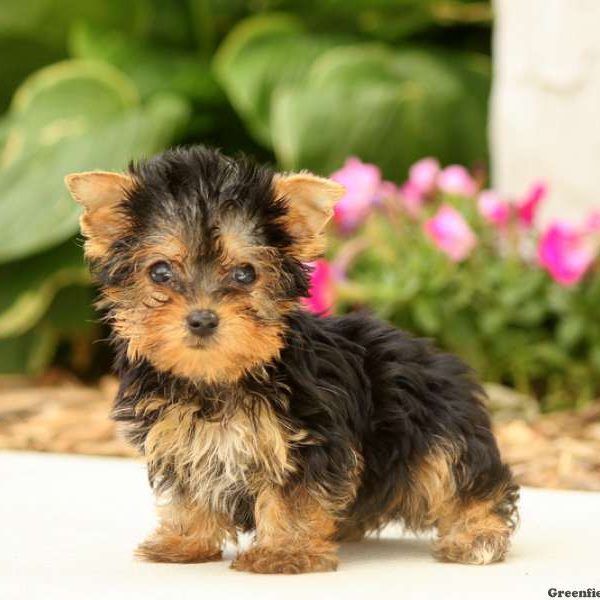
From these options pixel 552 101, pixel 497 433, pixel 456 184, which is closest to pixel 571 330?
pixel 497 433

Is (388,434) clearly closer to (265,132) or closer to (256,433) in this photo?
(256,433)

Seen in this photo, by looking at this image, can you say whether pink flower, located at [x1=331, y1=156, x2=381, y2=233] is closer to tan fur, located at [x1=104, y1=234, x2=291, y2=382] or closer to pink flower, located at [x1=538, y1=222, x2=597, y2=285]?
pink flower, located at [x1=538, y1=222, x2=597, y2=285]

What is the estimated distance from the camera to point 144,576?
411cm

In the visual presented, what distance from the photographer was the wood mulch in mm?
6750

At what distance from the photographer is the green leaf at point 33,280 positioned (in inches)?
376

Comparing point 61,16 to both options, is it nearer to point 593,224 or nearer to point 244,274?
point 593,224

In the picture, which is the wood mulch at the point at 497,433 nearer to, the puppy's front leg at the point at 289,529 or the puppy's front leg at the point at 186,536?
the puppy's front leg at the point at 186,536

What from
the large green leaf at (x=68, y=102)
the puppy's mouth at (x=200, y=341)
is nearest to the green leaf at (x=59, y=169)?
the large green leaf at (x=68, y=102)

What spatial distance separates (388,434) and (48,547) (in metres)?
1.33

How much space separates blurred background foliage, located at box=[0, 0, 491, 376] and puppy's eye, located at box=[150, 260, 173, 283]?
17.2ft

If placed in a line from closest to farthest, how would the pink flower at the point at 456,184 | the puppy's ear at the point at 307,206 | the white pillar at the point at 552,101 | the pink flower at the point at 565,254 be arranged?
the puppy's ear at the point at 307,206
the pink flower at the point at 565,254
the pink flower at the point at 456,184
the white pillar at the point at 552,101

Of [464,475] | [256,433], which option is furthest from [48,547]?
[464,475]

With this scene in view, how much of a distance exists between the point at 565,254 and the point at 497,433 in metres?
1.09

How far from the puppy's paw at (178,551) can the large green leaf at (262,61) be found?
5.80 meters
